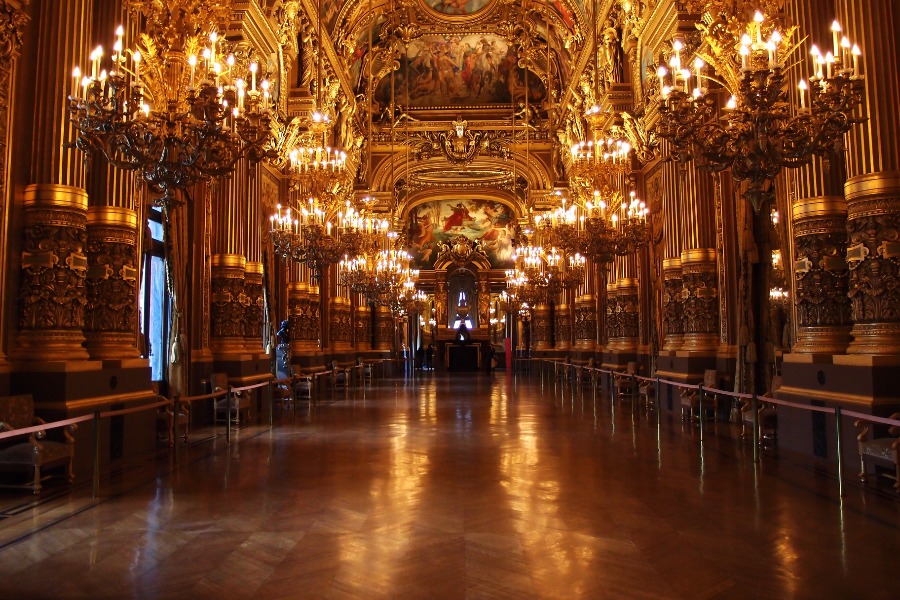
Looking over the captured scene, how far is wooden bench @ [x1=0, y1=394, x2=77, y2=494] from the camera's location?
6.62m

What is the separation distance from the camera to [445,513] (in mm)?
5910

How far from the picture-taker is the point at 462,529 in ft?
17.7

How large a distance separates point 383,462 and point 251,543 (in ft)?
11.4

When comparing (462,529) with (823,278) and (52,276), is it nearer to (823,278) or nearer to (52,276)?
(52,276)

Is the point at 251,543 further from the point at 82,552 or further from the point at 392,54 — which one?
the point at 392,54

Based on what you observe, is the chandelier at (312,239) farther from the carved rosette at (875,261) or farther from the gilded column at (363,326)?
the gilded column at (363,326)

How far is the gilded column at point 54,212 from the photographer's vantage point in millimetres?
7852

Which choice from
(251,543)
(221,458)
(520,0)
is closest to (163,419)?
(221,458)

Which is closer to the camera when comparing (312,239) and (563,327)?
(312,239)

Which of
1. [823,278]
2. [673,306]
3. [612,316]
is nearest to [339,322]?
[612,316]

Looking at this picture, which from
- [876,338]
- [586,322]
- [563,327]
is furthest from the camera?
[563,327]

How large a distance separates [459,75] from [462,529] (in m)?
26.6

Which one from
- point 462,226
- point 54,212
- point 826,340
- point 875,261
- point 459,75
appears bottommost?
point 826,340

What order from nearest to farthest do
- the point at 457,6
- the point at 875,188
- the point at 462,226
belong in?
1. the point at 875,188
2. the point at 457,6
3. the point at 462,226
